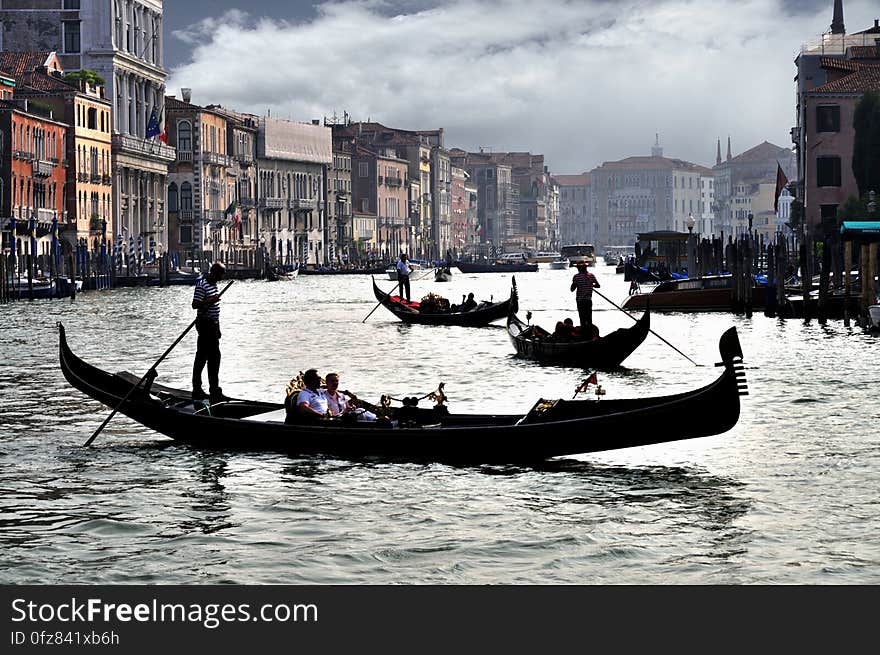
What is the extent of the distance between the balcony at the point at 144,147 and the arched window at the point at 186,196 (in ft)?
5.48

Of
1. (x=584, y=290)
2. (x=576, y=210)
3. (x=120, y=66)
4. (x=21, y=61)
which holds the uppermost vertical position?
(x=120, y=66)

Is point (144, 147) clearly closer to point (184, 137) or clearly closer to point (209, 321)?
point (184, 137)

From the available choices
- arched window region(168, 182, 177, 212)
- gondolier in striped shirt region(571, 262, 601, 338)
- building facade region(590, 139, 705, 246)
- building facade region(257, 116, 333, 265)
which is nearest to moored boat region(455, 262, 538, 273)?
building facade region(257, 116, 333, 265)

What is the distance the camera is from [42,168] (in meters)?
51.3

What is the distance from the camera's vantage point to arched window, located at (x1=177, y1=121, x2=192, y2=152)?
72438mm

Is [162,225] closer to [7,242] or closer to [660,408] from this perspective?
[7,242]

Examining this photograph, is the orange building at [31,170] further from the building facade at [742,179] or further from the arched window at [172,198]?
the building facade at [742,179]

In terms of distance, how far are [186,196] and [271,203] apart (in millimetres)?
10817

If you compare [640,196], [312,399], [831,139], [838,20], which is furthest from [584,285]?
[640,196]

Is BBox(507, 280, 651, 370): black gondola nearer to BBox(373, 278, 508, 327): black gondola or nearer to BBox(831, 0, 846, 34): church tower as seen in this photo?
BBox(373, 278, 508, 327): black gondola

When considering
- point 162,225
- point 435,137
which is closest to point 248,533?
point 162,225
